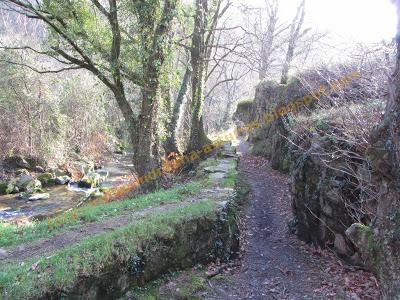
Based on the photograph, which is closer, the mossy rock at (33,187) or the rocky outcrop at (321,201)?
the rocky outcrop at (321,201)

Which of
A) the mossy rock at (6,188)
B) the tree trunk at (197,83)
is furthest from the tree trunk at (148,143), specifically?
the mossy rock at (6,188)

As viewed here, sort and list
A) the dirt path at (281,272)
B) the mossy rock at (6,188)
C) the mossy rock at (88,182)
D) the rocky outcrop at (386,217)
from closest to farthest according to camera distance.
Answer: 1. the rocky outcrop at (386,217)
2. the dirt path at (281,272)
3. the mossy rock at (6,188)
4. the mossy rock at (88,182)

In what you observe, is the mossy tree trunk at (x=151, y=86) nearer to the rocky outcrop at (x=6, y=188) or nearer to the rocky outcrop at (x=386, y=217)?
the rocky outcrop at (x=386, y=217)

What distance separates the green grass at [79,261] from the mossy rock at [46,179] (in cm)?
1334

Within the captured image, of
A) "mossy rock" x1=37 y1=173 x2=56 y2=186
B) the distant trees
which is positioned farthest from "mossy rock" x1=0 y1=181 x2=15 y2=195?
the distant trees

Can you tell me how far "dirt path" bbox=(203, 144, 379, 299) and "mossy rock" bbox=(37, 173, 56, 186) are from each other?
40.8 feet

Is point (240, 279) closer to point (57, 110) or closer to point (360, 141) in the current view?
point (360, 141)

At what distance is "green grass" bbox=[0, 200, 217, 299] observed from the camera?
15.1 ft

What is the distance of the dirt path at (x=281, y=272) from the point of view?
6.20 meters

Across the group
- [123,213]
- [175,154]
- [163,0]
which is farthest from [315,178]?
[175,154]

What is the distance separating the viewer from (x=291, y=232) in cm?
873

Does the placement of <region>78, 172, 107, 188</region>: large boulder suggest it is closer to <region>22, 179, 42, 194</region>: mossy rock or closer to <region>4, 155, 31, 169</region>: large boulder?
<region>22, 179, 42, 194</region>: mossy rock

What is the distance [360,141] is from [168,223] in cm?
392

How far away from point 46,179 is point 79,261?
14567 mm
